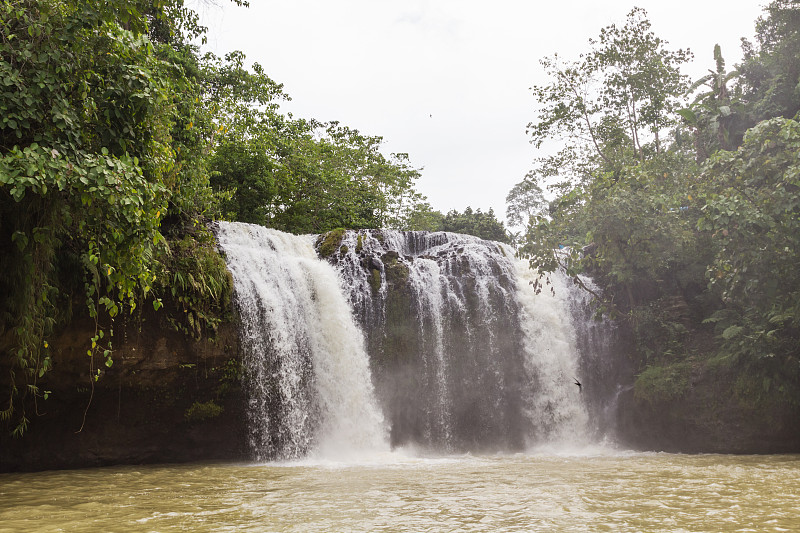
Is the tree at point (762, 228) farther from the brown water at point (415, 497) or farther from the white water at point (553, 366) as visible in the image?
the white water at point (553, 366)

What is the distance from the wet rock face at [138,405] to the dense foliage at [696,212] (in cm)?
851

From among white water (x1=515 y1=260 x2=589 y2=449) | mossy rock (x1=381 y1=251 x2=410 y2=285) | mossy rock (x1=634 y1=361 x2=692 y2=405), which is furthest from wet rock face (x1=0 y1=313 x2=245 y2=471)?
mossy rock (x1=634 y1=361 x2=692 y2=405)

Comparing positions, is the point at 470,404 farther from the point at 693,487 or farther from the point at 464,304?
the point at 693,487

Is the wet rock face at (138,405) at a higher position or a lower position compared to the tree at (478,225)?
lower

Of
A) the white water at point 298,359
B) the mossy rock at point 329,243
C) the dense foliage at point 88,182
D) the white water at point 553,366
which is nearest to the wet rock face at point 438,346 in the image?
the mossy rock at point 329,243

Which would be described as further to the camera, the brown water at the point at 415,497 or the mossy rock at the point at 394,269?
the mossy rock at the point at 394,269

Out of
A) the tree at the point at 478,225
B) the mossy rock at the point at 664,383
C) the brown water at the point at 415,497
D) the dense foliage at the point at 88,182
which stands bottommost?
the brown water at the point at 415,497

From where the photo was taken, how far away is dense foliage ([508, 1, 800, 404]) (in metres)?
11.8

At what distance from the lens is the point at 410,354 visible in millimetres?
14352

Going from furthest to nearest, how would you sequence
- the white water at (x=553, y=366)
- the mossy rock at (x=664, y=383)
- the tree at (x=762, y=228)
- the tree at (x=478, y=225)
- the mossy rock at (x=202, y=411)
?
the tree at (x=478, y=225)
the white water at (x=553, y=366)
the mossy rock at (x=664, y=383)
the mossy rock at (x=202, y=411)
the tree at (x=762, y=228)

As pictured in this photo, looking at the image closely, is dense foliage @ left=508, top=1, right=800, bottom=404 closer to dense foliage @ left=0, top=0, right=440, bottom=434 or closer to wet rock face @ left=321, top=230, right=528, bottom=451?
wet rock face @ left=321, top=230, right=528, bottom=451

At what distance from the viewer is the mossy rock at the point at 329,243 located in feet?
50.2

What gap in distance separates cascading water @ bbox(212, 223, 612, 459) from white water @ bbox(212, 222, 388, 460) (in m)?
0.03

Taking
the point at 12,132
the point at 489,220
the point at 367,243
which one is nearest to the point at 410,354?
the point at 367,243
